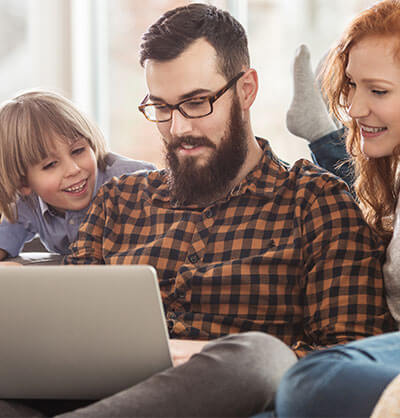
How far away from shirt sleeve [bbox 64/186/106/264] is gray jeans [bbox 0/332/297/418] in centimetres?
61

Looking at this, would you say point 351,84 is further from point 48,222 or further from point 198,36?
point 48,222

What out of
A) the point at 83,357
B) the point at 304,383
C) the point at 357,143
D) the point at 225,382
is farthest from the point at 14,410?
the point at 357,143

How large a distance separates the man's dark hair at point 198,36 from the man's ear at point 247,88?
2 cm

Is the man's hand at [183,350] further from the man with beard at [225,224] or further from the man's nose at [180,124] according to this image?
the man's nose at [180,124]

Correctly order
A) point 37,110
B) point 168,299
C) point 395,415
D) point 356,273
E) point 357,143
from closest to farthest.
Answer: point 395,415, point 356,273, point 168,299, point 357,143, point 37,110

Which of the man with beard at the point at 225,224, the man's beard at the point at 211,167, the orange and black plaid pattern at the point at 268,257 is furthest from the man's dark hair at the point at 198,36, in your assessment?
the orange and black plaid pattern at the point at 268,257

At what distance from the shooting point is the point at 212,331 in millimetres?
1314

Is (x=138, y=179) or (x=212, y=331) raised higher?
(x=138, y=179)

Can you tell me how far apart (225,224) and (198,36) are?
0.44 meters

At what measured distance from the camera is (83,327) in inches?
37.0

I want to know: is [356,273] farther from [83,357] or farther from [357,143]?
[83,357]

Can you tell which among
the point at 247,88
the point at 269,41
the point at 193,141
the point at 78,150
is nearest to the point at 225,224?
the point at 193,141

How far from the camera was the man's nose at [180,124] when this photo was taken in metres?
1.44

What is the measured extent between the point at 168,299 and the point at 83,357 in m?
0.44
